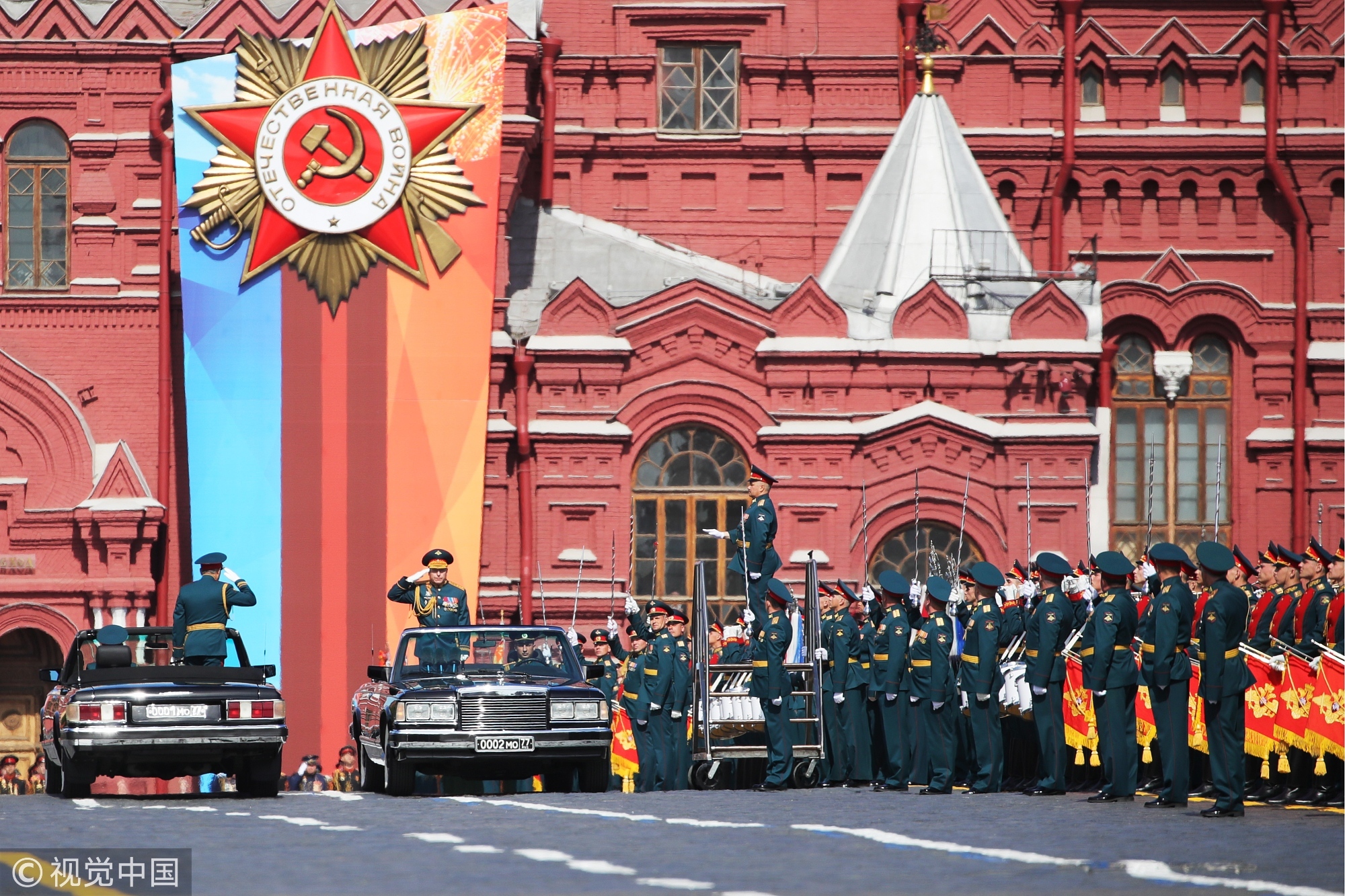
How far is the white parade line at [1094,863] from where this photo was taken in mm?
8930

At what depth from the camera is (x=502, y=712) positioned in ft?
50.1

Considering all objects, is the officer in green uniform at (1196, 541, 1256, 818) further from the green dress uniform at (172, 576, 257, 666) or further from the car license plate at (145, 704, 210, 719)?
the green dress uniform at (172, 576, 257, 666)

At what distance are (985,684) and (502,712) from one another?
3.54 meters

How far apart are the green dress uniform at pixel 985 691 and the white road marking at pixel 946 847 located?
142 inches

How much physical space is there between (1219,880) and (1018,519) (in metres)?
17.7

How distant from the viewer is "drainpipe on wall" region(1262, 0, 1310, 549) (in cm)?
2875

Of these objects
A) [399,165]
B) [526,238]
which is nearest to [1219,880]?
[399,165]

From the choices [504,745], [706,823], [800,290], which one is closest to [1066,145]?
Result: [800,290]

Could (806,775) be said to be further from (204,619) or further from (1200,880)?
(1200,880)

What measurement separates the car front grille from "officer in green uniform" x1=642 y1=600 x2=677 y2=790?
265cm

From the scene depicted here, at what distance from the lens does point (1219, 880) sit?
9.22m

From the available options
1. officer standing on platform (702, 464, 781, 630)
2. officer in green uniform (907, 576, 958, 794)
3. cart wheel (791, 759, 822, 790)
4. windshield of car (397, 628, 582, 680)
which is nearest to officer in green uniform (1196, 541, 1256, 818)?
officer in green uniform (907, 576, 958, 794)

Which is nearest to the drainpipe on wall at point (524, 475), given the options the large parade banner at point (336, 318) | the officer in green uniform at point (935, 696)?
the large parade banner at point (336, 318)

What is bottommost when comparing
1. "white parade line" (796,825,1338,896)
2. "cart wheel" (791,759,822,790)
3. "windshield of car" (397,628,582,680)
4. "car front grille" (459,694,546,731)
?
"cart wheel" (791,759,822,790)
